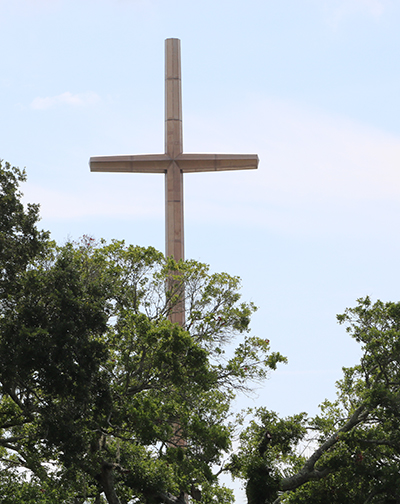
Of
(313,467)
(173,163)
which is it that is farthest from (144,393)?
(173,163)

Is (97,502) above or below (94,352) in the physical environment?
below

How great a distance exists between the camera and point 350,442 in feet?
57.5

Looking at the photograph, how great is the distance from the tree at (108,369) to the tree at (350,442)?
1.67m

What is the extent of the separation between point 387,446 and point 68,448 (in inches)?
362

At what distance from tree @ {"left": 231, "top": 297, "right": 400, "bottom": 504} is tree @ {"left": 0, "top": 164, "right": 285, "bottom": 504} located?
1.67 m

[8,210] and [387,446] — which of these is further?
[387,446]

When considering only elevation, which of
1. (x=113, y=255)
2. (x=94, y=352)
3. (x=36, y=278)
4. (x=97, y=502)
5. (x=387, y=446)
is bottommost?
(x=97, y=502)

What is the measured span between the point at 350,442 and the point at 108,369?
6.85 m

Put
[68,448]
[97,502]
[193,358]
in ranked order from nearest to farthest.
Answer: [68,448] → [193,358] → [97,502]

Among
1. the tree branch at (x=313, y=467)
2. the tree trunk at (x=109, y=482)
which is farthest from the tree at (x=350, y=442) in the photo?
the tree trunk at (x=109, y=482)

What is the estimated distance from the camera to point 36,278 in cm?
1474

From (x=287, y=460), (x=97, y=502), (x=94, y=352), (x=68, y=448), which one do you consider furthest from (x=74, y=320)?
(x=287, y=460)

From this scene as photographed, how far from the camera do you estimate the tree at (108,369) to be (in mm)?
14359

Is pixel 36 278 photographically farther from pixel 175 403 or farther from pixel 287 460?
pixel 287 460
